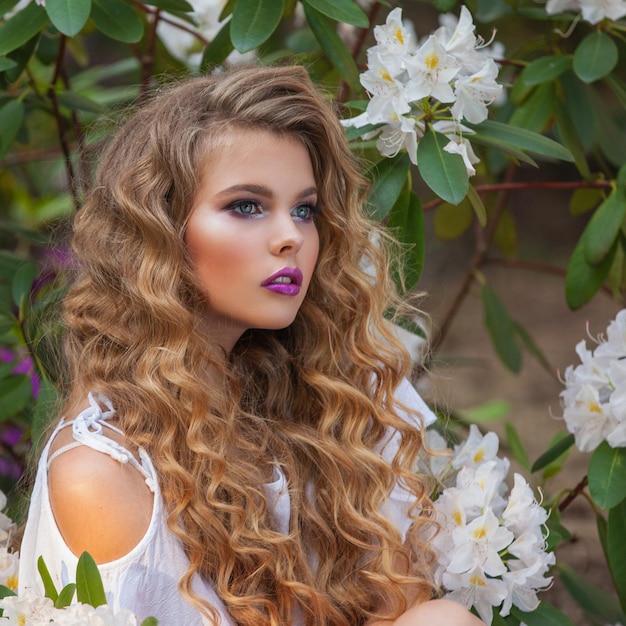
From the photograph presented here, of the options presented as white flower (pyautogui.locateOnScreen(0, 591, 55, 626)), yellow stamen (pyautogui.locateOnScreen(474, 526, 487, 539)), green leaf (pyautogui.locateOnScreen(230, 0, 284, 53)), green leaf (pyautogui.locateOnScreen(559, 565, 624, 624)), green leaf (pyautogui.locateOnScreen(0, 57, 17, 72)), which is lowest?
green leaf (pyautogui.locateOnScreen(559, 565, 624, 624))

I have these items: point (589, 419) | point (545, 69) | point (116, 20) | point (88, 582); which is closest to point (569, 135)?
point (545, 69)

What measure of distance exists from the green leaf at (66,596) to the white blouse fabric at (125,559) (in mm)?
93

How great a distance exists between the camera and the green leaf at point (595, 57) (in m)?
1.80

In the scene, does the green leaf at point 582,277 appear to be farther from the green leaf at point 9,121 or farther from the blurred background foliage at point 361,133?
the green leaf at point 9,121

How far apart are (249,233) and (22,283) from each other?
623 mm

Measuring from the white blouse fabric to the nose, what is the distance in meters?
0.35

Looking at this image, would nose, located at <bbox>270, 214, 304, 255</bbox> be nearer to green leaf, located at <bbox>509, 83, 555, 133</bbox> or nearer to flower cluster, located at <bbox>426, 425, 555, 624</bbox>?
flower cluster, located at <bbox>426, 425, 555, 624</bbox>

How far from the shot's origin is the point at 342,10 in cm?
170

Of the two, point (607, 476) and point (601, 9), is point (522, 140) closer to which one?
point (601, 9)

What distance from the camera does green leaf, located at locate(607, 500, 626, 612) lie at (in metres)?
1.78

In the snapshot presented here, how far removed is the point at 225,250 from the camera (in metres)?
1.45

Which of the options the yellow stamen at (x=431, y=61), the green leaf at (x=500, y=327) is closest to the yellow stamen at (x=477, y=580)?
the yellow stamen at (x=431, y=61)

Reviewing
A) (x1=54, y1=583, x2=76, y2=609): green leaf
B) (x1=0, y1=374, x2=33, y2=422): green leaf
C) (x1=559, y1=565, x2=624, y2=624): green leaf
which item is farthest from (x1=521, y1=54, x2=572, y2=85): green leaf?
(x1=54, y1=583, x2=76, y2=609): green leaf

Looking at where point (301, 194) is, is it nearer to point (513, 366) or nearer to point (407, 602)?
point (407, 602)
